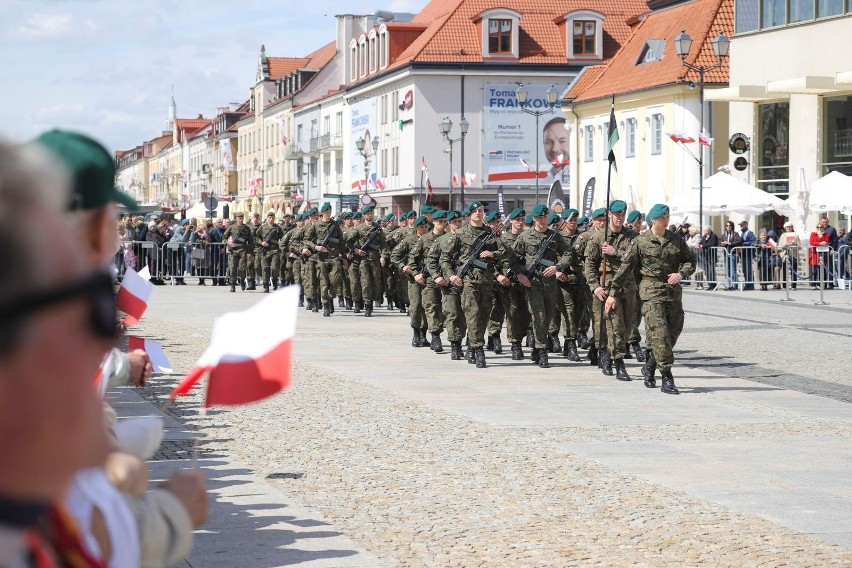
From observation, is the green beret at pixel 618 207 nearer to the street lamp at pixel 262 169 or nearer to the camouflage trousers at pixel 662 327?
the camouflage trousers at pixel 662 327

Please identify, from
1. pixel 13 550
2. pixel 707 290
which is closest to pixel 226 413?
pixel 13 550

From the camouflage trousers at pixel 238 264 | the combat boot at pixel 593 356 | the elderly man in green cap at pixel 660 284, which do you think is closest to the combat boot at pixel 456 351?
the combat boot at pixel 593 356

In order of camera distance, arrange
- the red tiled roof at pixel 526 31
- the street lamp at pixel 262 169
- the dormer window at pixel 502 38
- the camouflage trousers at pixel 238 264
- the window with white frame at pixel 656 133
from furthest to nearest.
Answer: the street lamp at pixel 262 169, the red tiled roof at pixel 526 31, the dormer window at pixel 502 38, the window with white frame at pixel 656 133, the camouflage trousers at pixel 238 264

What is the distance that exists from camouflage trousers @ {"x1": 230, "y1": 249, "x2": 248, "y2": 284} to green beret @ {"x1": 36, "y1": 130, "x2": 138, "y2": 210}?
3623 cm

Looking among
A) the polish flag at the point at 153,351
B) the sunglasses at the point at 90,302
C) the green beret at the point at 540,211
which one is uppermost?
the green beret at the point at 540,211

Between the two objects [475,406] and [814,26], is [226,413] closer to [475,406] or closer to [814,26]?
[475,406]

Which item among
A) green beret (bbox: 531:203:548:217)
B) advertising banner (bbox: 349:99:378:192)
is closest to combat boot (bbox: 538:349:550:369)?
green beret (bbox: 531:203:548:217)

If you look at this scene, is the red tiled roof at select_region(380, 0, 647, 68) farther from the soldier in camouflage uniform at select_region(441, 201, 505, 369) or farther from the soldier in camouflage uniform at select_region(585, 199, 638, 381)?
the soldier in camouflage uniform at select_region(585, 199, 638, 381)

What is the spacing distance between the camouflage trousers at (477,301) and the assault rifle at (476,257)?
0.11 m

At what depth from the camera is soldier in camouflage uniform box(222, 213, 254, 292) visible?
38406 mm

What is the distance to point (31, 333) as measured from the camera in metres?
1.41

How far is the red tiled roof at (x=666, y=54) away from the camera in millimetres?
52562

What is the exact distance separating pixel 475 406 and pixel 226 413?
7.22ft

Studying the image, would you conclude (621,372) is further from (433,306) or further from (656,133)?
(656,133)
